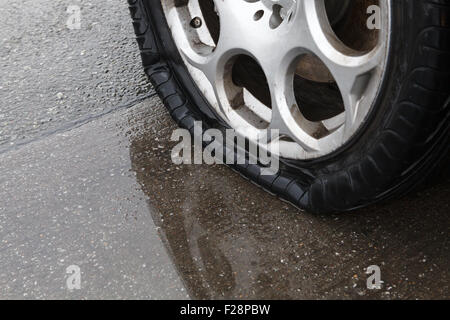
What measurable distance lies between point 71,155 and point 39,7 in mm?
1378

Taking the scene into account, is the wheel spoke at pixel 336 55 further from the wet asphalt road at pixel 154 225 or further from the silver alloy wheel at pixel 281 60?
the wet asphalt road at pixel 154 225

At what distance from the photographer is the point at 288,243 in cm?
→ 183

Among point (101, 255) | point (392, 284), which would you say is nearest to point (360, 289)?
point (392, 284)

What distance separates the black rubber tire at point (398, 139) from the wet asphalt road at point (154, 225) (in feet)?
0.37

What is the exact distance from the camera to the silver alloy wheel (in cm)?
160

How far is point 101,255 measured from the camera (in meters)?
1.85

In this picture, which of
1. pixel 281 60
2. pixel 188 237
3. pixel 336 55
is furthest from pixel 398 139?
pixel 188 237

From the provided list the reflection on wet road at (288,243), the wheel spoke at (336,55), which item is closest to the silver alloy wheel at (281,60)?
the wheel spoke at (336,55)

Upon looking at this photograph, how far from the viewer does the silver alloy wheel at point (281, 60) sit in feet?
5.26

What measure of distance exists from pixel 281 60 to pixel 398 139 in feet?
1.47

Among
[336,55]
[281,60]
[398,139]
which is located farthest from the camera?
[281,60]

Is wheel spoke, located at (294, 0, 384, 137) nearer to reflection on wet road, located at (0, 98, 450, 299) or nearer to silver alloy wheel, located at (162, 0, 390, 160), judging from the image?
silver alloy wheel, located at (162, 0, 390, 160)

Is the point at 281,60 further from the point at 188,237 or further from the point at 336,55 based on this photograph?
the point at 188,237

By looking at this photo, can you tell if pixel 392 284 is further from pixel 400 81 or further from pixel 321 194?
pixel 400 81
